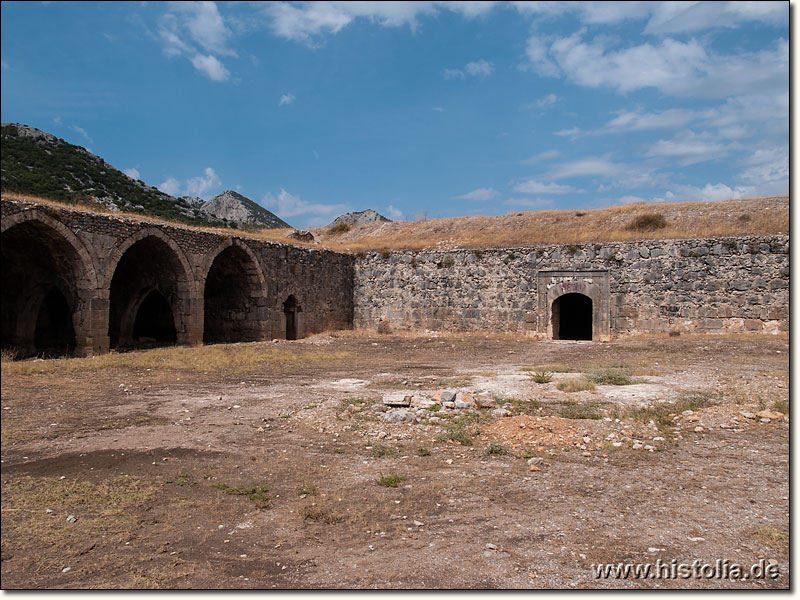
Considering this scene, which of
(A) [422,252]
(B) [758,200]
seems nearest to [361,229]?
(A) [422,252]

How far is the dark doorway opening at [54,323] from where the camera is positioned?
19.7 metres

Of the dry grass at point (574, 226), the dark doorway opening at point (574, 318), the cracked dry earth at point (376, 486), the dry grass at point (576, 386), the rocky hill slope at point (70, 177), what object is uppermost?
the rocky hill slope at point (70, 177)

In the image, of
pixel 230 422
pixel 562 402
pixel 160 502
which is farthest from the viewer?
pixel 562 402

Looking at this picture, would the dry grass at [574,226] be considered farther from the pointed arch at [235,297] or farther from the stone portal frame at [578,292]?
the stone portal frame at [578,292]

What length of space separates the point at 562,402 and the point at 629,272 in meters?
13.6

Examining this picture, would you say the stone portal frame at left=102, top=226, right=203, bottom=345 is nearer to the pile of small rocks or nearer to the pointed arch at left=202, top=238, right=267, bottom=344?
the pointed arch at left=202, top=238, right=267, bottom=344

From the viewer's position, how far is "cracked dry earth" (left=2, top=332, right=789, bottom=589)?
3.20 metres

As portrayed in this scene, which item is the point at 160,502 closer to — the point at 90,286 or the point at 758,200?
the point at 90,286

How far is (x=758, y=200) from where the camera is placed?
83.1 ft

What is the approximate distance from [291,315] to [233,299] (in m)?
2.36

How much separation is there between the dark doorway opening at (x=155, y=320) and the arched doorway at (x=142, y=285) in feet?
1.25

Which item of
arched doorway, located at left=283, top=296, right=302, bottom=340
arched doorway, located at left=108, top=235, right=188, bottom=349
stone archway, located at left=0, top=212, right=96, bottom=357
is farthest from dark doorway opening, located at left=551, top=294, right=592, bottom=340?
stone archway, located at left=0, top=212, right=96, bottom=357

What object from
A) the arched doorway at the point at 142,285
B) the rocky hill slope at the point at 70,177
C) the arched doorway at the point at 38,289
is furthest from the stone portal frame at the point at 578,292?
the rocky hill slope at the point at 70,177

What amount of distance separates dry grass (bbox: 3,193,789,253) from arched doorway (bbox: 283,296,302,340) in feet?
7.49
